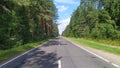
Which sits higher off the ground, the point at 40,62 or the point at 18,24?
the point at 18,24

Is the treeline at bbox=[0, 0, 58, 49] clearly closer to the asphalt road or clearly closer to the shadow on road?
the asphalt road

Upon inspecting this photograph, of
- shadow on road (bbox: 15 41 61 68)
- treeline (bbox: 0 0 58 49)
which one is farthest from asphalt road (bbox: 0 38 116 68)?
treeline (bbox: 0 0 58 49)

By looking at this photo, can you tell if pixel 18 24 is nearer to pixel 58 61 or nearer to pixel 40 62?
pixel 58 61

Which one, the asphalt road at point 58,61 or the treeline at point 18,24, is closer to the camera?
the asphalt road at point 58,61

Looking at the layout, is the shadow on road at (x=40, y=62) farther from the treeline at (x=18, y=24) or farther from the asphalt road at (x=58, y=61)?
the treeline at (x=18, y=24)

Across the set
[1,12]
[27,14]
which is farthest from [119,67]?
[27,14]

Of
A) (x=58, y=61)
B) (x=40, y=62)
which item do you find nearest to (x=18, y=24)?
(x=58, y=61)

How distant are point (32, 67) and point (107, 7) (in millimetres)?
57889

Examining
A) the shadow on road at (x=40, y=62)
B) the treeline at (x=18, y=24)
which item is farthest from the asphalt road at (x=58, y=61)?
the treeline at (x=18, y=24)

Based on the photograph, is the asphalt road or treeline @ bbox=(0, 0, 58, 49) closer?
the asphalt road

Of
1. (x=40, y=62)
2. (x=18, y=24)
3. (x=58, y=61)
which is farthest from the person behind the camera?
(x=18, y=24)

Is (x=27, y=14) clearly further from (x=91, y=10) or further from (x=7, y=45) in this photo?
(x=91, y=10)

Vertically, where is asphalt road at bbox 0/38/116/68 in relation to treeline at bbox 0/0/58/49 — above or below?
below

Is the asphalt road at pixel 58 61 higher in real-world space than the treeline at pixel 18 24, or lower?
lower
